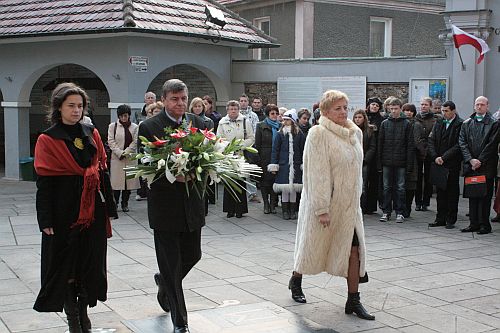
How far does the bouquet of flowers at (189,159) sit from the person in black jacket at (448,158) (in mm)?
6114

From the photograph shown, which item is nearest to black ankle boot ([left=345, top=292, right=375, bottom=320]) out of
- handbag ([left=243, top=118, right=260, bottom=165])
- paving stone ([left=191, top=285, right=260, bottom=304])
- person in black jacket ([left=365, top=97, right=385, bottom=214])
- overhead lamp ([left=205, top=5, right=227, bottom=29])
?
paving stone ([left=191, top=285, right=260, bottom=304])

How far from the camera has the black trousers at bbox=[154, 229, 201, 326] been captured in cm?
530

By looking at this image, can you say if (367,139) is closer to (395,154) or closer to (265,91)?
(395,154)

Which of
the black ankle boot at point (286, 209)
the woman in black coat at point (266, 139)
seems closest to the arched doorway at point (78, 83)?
the woman in black coat at point (266, 139)

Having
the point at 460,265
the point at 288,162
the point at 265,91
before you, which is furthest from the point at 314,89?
the point at 460,265

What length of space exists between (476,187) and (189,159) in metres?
6.30

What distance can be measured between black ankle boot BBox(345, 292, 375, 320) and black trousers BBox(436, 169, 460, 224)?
5.14m

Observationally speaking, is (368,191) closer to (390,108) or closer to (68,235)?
(390,108)

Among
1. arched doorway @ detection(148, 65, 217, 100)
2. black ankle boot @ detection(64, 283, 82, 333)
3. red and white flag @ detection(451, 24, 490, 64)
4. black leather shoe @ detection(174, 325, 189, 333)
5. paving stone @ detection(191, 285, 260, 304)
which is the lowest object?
paving stone @ detection(191, 285, 260, 304)

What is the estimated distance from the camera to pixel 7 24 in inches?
647

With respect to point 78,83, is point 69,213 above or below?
below

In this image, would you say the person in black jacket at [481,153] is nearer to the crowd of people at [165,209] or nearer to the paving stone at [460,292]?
the paving stone at [460,292]

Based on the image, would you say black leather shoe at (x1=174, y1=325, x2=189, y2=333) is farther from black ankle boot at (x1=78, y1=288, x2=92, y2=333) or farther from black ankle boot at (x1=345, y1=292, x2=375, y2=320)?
black ankle boot at (x1=345, y1=292, x2=375, y2=320)

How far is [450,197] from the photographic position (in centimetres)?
1075
